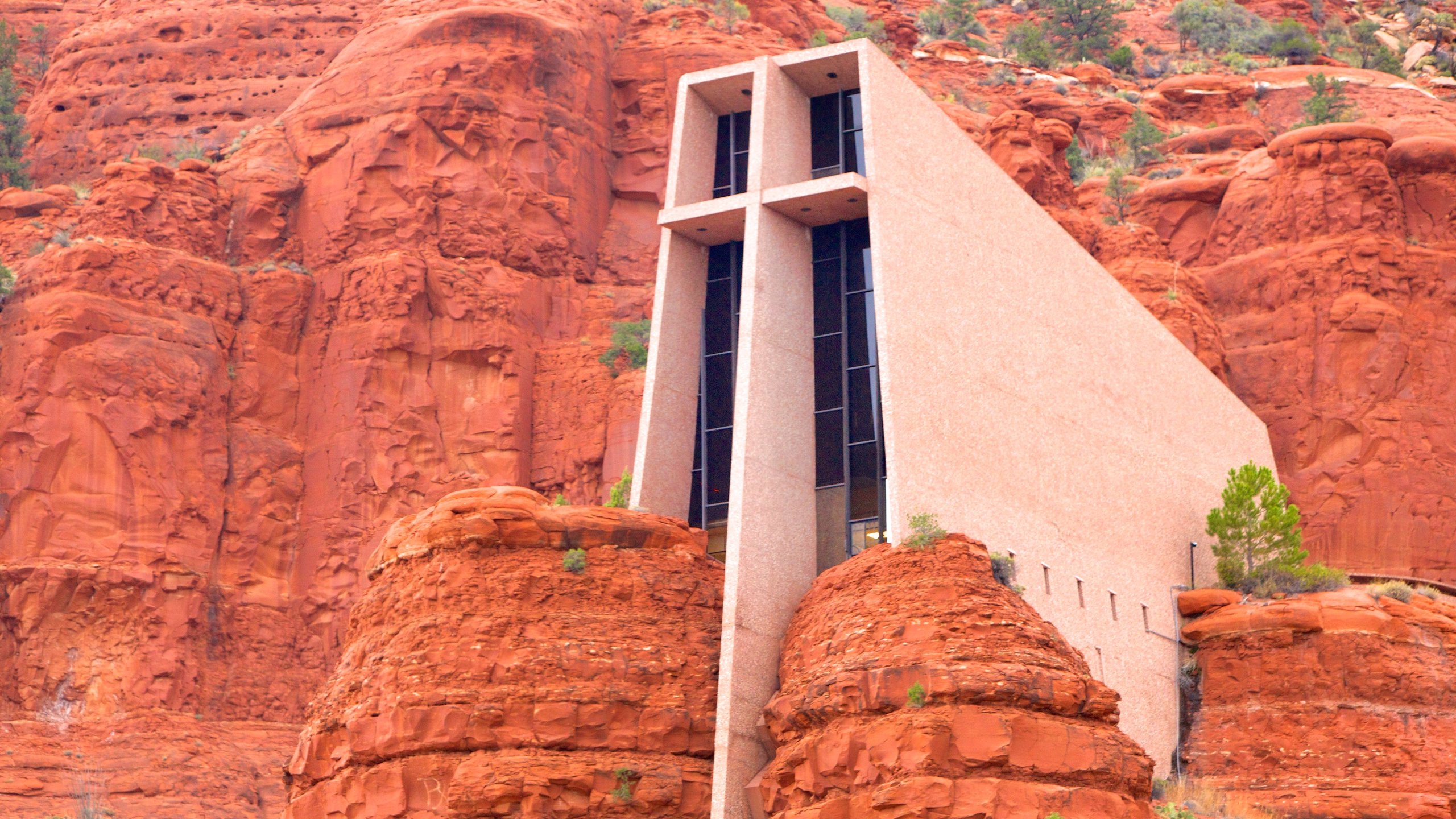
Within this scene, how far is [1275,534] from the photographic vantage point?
43.6m

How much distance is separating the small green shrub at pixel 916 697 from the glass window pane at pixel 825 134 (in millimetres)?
11652

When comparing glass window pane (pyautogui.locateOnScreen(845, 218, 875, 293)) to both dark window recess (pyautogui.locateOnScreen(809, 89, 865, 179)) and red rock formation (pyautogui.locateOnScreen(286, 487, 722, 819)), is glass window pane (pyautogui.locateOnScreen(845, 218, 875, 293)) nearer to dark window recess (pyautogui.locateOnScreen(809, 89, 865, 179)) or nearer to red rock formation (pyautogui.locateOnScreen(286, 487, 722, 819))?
dark window recess (pyautogui.locateOnScreen(809, 89, 865, 179))

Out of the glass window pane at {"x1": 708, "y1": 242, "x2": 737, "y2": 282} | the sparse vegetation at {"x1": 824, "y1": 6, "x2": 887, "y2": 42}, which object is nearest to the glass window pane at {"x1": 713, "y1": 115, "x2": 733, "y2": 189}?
the glass window pane at {"x1": 708, "y1": 242, "x2": 737, "y2": 282}

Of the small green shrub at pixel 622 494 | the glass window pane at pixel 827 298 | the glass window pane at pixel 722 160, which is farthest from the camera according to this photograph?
the glass window pane at pixel 722 160

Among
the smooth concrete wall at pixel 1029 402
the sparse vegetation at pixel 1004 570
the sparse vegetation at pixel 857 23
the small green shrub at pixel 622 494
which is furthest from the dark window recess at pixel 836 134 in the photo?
the sparse vegetation at pixel 857 23

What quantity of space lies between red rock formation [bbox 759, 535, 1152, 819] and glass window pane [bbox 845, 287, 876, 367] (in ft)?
18.5

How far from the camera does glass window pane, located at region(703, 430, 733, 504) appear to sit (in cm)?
3809

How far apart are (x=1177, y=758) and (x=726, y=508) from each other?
902cm

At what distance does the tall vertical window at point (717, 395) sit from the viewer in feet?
125

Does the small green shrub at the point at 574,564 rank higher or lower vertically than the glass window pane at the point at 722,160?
lower

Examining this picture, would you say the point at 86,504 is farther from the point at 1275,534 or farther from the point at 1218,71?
the point at 1218,71

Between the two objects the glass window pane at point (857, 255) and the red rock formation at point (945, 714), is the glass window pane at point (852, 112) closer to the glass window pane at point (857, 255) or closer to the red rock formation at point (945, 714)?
the glass window pane at point (857, 255)

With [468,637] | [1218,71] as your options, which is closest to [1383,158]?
[1218,71]

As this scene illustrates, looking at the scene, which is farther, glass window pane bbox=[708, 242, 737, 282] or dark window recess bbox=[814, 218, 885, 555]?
glass window pane bbox=[708, 242, 737, 282]
